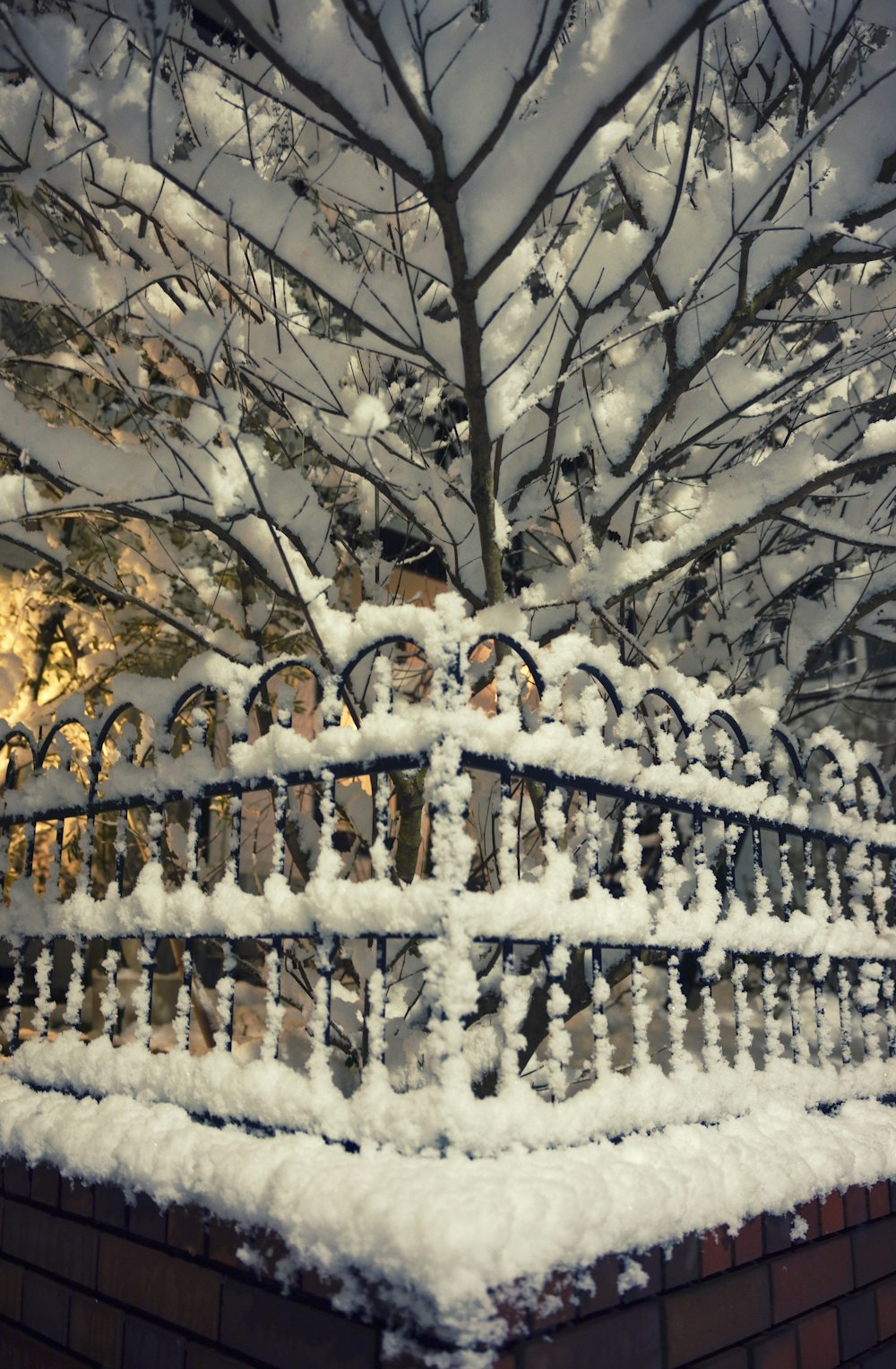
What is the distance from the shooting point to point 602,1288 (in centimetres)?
153

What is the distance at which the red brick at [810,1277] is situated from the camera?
6.45ft

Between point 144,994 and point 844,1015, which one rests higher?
point 144,994

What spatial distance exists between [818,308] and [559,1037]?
2.72 metres

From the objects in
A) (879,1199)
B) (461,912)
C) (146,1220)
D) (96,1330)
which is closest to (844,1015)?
(879,1199)

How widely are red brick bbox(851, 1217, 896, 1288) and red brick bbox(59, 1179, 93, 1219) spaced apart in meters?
1.78

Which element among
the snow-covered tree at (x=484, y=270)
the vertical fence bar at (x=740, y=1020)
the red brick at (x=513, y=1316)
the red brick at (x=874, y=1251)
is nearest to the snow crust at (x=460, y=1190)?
the red brick at (x=513, y=1316)

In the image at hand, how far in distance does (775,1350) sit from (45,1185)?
1.67m

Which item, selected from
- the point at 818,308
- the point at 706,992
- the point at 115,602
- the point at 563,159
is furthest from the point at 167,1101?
the point at 115,602

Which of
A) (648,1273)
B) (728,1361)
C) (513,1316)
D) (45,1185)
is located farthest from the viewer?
(45,1185)

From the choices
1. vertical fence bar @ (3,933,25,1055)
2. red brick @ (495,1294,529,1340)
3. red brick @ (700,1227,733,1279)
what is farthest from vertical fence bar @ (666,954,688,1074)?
vertical fence bar @ (3,933,25,1055)

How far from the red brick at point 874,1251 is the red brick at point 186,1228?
1.54 metres

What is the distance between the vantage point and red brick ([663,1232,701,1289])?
167cm

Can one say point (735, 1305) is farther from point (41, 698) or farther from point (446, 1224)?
point (41, 698)

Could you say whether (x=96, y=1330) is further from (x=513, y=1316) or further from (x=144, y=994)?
(x=513, y=1316)
